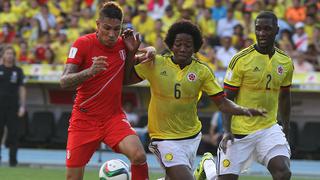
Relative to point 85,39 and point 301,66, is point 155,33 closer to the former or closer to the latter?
point 301,66

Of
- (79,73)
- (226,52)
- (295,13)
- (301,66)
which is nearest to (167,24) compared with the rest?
(226,52)

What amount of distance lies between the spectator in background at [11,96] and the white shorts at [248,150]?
28.2ft

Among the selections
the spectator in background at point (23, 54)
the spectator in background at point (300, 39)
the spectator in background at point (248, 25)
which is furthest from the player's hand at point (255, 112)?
the spectator in background at point (23, 54)

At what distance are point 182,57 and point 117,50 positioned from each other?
0.75 m

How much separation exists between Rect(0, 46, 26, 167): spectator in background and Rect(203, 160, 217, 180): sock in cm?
734

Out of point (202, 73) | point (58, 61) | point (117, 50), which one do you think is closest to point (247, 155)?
point (202, 73)

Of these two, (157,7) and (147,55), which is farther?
(157,7)

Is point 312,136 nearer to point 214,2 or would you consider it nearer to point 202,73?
point 214,2

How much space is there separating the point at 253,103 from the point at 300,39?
11.2 metres

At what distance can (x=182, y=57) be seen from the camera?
10250 millimetres

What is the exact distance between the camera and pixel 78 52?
10055mm

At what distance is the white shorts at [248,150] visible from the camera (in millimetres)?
10781

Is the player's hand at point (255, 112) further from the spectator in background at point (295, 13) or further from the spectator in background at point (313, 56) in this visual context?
the spectator in background at point (295, 13)

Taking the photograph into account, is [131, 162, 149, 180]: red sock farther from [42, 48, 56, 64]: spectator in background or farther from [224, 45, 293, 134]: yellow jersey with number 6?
[42, 48, 56, 64]: spectator in background
